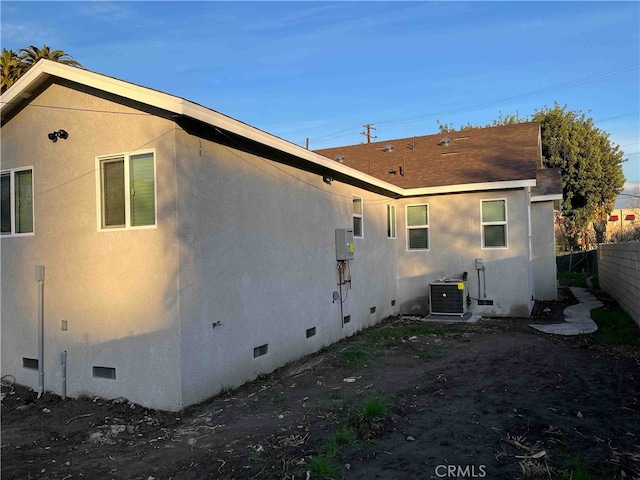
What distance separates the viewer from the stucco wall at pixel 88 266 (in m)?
5.44

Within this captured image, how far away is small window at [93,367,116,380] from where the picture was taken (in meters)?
5.73

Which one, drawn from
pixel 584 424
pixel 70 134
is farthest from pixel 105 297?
pixel 584 424

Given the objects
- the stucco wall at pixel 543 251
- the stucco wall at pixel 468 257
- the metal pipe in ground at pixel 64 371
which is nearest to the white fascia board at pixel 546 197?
the stucco wall at pixel 543 251

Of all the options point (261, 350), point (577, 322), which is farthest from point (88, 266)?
point (577, 322)

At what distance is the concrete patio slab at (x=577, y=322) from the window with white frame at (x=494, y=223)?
7.41ft

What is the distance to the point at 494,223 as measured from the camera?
38.4 ft

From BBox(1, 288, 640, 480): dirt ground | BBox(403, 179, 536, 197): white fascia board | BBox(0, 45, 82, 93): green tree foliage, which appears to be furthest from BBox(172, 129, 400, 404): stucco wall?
BBox(0, 45, 82, 93): green tree foliage

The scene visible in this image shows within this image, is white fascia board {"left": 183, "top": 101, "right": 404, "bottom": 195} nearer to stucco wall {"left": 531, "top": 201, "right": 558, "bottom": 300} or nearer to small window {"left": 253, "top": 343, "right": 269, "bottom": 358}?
small window {"left": 253, "top": 343, "right": 269, "bottom": 358}

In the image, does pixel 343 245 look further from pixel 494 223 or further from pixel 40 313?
pixel 40 313

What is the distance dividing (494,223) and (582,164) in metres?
17.7

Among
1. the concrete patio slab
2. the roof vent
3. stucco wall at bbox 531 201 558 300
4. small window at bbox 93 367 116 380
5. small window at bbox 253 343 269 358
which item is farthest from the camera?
the roof vent

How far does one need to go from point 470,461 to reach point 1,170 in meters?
7.39

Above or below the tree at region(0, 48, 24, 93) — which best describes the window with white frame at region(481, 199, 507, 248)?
below

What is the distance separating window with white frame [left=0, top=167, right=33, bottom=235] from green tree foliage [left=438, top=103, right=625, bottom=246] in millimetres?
26064
